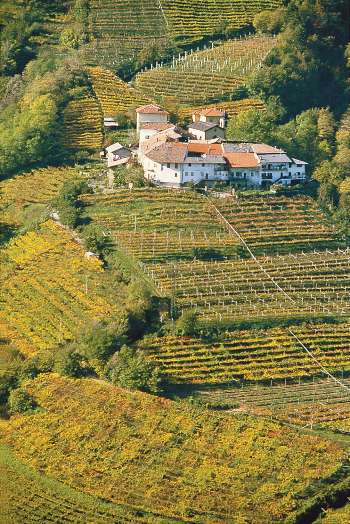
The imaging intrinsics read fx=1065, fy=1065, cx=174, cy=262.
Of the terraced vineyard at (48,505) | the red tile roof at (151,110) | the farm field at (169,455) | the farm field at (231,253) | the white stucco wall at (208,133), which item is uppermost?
the red tile roof at (151,110)

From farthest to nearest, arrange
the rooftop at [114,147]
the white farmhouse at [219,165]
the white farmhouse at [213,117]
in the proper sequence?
1. the white farmhouse at [213,117]
2. the rooftop at [114,147]
3. the white farmhouse at [219,165]

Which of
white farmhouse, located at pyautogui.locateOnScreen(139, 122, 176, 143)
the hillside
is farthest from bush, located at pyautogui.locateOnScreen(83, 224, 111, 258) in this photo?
the hillside

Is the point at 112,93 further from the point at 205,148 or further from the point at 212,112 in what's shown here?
the point at 205,148

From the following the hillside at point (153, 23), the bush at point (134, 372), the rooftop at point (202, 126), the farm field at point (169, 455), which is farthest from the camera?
the hillside at point (153, 23)

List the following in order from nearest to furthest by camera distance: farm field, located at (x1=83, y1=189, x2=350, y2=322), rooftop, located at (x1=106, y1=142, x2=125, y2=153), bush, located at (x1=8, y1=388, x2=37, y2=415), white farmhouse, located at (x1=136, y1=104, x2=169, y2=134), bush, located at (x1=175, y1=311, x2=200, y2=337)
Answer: bush, located at (x1=8, y1=388, x2=37, y2=415)
bush, located at (x1=175, y1=311, x2=200, y2=337)
farm field, located at (x1=83, y1=189, x2=350, y2=322)
rooftop, located at (x1=106, y1=142, x2=125, y2=153)
white farmhouse, located at (x1=136, y1=104, x2=169, y2=134)

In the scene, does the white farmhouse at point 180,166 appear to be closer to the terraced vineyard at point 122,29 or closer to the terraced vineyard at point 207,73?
the terraced vineyard at point 207,73

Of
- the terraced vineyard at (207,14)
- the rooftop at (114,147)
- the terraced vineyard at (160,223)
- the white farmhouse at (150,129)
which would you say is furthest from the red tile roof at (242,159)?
the terraced vineyard at (207,14)

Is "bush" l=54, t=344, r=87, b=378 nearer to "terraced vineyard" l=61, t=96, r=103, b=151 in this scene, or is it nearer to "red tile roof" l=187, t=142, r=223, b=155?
"red tile roof" l=187, t=142, r=223, b=155

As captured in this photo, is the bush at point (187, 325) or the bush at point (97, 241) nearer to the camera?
the bush at point (187, 325)
